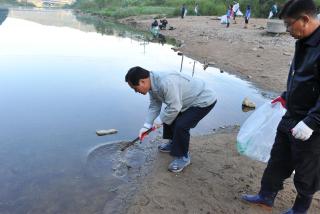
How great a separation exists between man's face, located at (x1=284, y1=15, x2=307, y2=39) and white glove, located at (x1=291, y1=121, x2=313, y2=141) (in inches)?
24.1

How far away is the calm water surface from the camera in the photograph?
3.71m

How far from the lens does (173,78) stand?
3.46 m

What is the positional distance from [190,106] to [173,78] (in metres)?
0.42

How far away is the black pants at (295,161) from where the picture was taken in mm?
2562

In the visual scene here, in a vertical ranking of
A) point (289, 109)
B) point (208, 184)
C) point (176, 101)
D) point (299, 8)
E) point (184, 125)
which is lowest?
point (208, 184)

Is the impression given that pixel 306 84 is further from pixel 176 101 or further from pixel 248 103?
pixel 248 103

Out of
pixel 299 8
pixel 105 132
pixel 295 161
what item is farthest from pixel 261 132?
pixel 105 132

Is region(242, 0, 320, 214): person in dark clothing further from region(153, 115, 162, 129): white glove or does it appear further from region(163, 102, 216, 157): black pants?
region(153, 115, 162, 129): white glove

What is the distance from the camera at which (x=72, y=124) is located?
18.8ft

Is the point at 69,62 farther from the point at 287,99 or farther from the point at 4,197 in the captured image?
the point at 287,99

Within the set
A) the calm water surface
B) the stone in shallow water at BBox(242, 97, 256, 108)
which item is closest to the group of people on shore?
the calm water surface

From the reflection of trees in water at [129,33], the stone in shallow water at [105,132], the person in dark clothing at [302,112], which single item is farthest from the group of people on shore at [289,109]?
the reflection of trees in water at [129,33]

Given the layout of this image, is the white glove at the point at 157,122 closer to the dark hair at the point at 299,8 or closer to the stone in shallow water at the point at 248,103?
the dark hair at the point at 299,8

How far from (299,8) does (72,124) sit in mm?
4230
